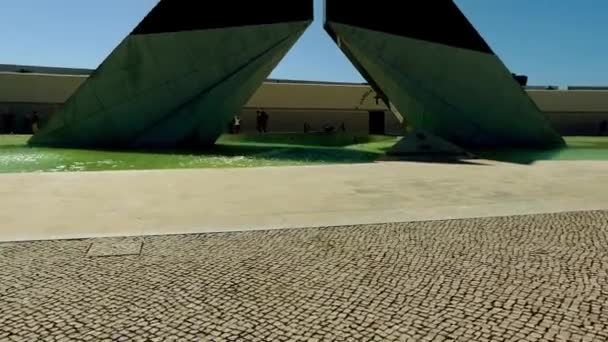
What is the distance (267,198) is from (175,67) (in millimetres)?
9717

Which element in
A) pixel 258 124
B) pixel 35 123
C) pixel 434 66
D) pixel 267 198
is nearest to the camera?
pixel 267 198

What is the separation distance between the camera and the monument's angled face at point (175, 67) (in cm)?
1516

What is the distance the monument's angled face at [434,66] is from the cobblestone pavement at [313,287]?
11.2 metres

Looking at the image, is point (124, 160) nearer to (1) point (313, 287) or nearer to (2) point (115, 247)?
(2) point (115, 247)

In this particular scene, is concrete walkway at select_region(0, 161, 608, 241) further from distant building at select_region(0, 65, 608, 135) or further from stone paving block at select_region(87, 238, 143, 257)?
distant building at select_region(0, 65, 608, 135)

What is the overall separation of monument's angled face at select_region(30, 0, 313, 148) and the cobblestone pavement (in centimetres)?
1120

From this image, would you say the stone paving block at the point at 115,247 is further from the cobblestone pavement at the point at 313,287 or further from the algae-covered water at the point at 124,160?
the algae-covered water at the point at 124,160

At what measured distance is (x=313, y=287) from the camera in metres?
3.49

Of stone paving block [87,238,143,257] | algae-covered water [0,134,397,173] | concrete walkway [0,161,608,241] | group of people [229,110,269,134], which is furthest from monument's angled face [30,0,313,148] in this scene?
group of people [229,110,269,134]

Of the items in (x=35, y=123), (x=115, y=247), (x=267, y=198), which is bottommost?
(x=35, y=123)

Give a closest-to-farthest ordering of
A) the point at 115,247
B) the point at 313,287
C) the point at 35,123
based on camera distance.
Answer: the point at 313,287, the point at 115,247, the point at 35,123

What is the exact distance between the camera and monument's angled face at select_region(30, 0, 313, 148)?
15164mm

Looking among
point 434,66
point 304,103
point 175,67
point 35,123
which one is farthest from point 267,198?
point 304,103

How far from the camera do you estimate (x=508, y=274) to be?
3.79 meters
